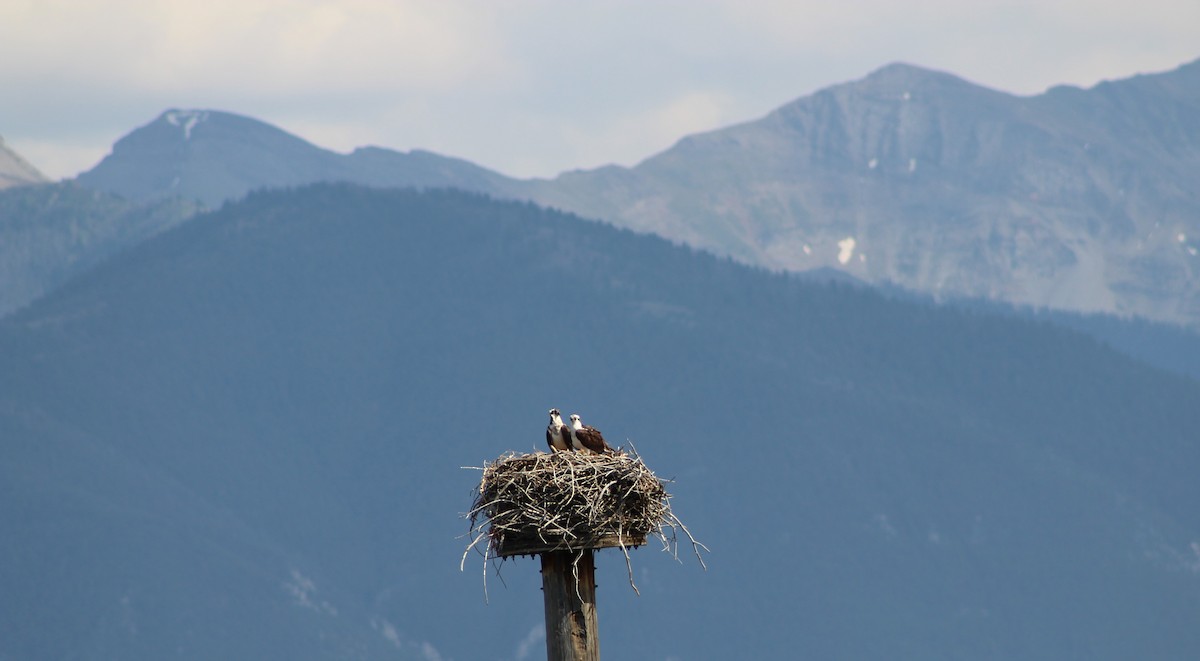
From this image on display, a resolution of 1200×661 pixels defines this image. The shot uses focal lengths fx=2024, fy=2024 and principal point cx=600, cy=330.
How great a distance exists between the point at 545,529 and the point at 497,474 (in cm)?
123

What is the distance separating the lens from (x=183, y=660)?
655ft

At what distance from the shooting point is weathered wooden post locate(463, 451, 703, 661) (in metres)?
Answer: 17.3

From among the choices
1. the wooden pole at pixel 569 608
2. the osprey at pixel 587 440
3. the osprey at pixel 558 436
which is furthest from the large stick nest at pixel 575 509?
the osprey at pixel 558 436

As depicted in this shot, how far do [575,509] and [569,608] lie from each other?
2.96 feet

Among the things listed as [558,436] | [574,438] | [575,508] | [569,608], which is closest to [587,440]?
[574,438]

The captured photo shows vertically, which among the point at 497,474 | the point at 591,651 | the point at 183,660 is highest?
the point at 497,474

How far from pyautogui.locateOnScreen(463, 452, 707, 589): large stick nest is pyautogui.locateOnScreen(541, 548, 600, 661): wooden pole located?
0.48ft

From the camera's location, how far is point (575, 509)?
17.7 metres

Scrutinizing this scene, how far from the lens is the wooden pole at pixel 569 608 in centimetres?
1714

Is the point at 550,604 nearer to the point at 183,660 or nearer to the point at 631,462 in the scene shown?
the point at 631,462

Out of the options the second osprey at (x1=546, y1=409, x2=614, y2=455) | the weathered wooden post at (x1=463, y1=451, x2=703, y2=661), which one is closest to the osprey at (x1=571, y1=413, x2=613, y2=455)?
the second osprey at (x1=546, y1=409, x2=614, y2=455)

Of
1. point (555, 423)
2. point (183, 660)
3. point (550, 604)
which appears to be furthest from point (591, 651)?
point (183, 660)

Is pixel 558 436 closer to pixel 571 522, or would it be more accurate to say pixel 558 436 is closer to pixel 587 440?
pixel 587 440

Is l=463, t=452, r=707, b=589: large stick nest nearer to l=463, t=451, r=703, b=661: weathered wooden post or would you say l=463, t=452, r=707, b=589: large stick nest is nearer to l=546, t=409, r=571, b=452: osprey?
l=463, t=451, r=703, b=661: weathered wooden post
